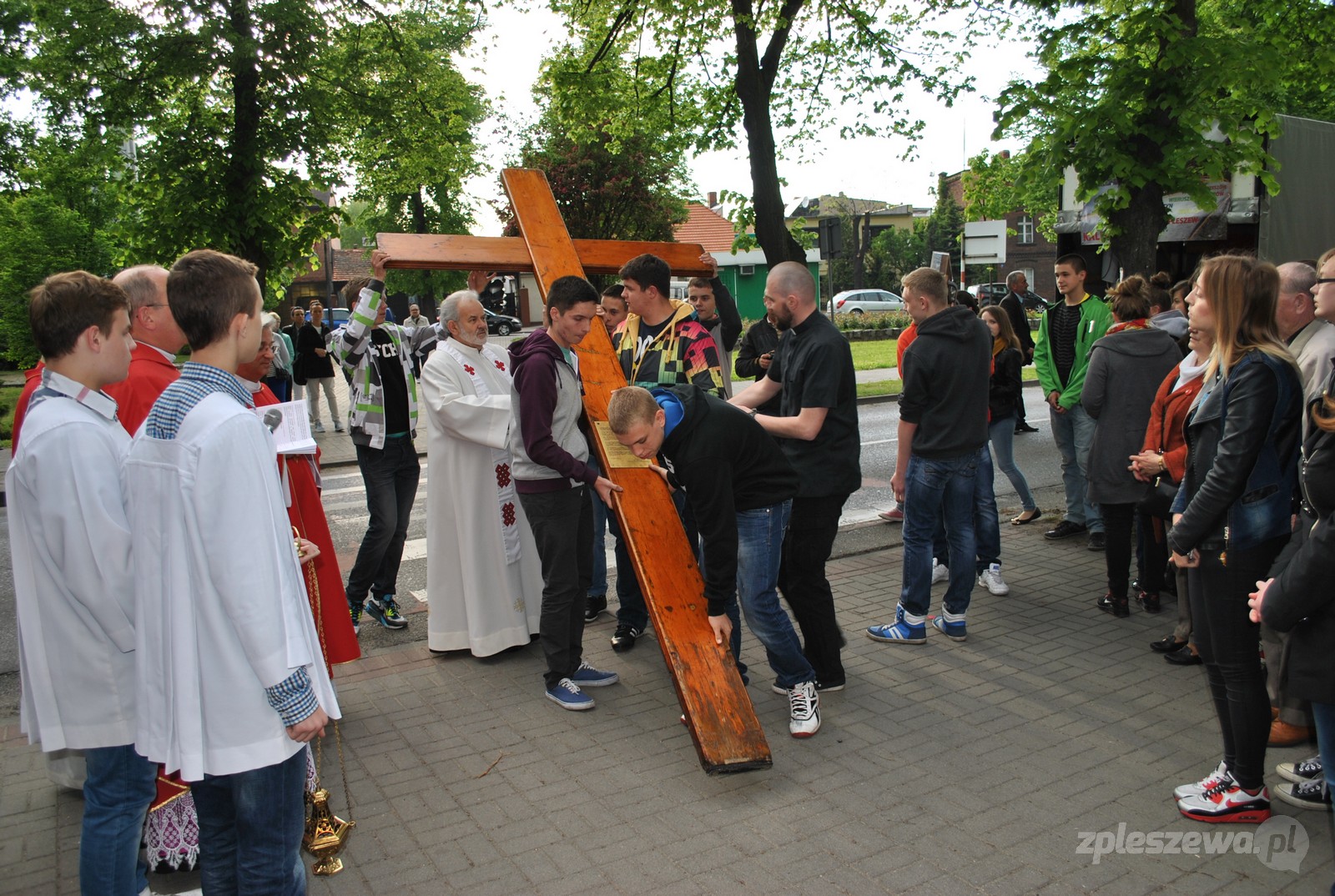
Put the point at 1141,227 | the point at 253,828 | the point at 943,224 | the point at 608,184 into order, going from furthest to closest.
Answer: the point at 943,224 < the point at 608,184 < the point at 1141,227 < the point at 253,828

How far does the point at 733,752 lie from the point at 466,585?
2078 mm

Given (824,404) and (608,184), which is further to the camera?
(608,184)

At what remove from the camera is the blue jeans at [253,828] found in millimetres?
2400

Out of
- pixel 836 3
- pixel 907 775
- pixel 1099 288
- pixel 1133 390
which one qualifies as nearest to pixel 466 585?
pixel 907 775

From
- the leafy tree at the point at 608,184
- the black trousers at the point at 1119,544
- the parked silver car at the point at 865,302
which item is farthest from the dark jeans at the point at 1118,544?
the parked silver car at the point at 865,302

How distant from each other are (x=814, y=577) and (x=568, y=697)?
131 cm

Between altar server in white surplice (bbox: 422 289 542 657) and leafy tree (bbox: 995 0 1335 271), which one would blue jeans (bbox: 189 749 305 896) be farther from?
leafy tree (bbox: 995 0 1335 271)

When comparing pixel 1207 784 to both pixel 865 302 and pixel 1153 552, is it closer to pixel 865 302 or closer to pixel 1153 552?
pixel 1153 552

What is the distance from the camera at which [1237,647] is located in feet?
11.0

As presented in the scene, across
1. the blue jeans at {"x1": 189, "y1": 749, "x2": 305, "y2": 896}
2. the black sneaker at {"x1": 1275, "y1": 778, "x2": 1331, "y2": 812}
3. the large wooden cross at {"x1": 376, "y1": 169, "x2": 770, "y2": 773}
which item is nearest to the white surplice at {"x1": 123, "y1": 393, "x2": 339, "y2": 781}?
the blue jeans at {"x1": 189, "y1": 749, "x2": 305, "y2": 896}

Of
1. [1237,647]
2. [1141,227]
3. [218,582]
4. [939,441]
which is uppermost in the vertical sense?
[1141,227]

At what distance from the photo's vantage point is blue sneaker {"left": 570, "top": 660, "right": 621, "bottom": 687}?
16.2ft

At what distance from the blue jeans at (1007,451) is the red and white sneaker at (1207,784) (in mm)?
4379

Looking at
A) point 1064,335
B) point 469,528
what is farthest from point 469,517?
point 1064,335
